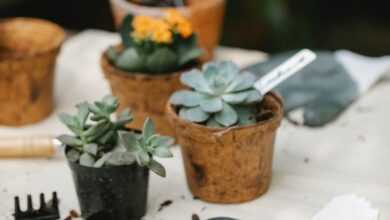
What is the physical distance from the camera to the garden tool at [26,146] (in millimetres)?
1015

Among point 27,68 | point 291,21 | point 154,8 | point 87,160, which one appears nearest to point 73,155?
point 87,160

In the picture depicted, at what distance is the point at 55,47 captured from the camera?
3.57 feet

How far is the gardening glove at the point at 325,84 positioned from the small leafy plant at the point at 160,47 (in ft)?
0.53

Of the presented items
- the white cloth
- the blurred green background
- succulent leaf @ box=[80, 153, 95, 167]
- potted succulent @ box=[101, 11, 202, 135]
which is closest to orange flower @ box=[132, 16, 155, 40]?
potted succulent @ box=[101, 11, 202, 135]

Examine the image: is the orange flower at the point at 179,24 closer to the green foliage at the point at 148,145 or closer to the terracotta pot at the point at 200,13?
the terracotta pot at the point at 200,13

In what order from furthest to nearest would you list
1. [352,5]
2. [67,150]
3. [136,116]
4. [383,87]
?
[352,5] < [383,87] < [136,116] < [67,150]

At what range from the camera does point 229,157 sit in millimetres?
923

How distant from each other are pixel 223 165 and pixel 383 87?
0.38 m

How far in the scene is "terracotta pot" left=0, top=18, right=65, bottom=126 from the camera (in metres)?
1.07

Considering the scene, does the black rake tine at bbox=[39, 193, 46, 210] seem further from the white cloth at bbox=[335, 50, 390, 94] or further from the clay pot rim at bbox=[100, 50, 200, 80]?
the white cloth at bbox=[335, 50, 390, 94]

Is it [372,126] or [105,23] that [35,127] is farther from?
[105,23]

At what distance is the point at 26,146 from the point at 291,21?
2.65ft

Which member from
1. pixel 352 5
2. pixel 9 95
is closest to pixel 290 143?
pixel 9 95

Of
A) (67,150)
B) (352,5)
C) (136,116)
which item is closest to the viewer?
(67,150)
